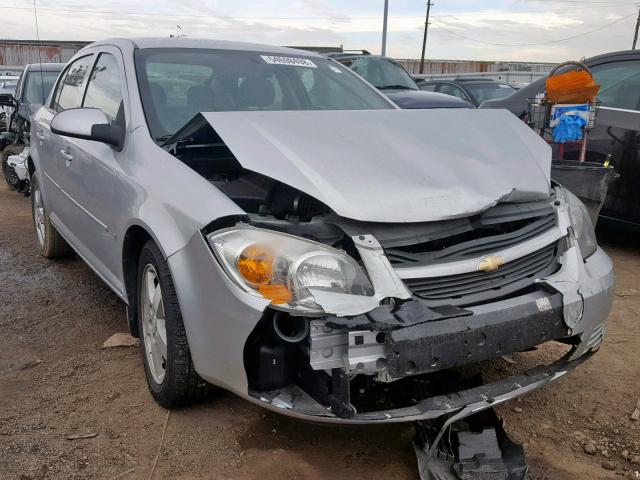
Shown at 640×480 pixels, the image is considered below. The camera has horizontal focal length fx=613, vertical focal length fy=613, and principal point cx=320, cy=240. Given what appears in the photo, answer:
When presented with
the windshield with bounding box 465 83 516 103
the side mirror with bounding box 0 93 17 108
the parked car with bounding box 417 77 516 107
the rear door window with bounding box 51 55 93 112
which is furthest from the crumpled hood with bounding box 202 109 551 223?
the windshield with bounding box 465 83 516 103

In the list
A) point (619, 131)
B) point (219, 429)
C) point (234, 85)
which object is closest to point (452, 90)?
point (619, 131)

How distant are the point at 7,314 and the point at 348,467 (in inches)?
111

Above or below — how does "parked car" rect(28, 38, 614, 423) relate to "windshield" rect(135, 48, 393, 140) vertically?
below

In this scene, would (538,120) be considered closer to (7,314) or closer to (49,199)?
(49,199)

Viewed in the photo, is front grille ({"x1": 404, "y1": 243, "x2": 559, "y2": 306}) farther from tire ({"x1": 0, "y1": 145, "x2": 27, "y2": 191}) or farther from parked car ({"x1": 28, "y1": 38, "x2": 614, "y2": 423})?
tire ({"x1": 0, "y1": 145, "x2": 27, "y2": 191})

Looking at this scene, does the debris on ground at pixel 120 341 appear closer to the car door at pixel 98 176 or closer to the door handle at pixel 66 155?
the car door at pixel 98 176

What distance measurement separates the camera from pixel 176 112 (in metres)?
3.24

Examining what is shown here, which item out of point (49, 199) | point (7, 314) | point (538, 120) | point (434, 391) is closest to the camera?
point (434, 391)

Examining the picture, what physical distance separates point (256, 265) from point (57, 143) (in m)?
2.78

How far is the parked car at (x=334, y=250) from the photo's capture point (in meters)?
2.09

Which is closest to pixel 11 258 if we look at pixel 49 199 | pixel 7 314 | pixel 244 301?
pixel 49 199

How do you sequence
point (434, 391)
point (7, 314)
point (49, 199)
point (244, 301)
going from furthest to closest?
1. point (49, 199)
2. point (7, 314)
3. point (434, 391)
4. point (244, 301)

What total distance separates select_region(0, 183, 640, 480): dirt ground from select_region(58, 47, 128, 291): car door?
1.86 ft

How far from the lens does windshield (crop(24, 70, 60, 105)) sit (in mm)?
9273
